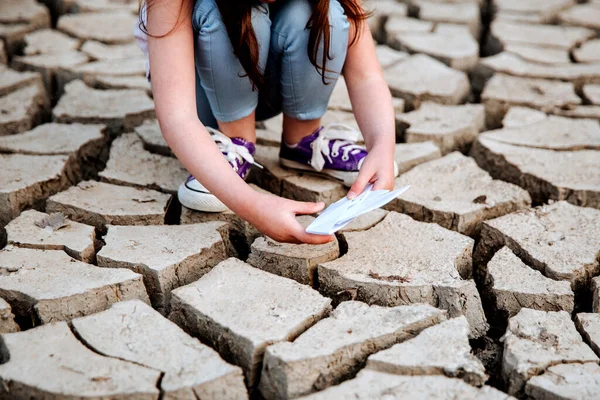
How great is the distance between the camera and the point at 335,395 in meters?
1.27

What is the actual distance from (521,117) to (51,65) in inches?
70.8

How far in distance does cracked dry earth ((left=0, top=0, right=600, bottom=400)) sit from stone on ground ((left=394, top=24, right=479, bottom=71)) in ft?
0.49

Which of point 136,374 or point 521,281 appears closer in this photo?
point 136,374

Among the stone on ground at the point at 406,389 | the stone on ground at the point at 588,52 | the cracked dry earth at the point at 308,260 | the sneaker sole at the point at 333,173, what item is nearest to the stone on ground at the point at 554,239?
the cracked dry earth at the point at 308,260

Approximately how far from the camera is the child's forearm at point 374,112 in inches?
70.5

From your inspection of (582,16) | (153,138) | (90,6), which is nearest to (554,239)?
(153,138)

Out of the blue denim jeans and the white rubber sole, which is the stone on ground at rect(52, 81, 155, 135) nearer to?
the blue denim jeans

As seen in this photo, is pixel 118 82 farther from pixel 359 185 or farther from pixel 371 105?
pixel 359 185

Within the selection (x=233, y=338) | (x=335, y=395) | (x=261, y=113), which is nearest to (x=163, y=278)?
(x=233, y=338)

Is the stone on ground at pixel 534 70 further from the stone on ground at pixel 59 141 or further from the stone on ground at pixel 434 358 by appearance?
the stone on ground at pixel 434 358

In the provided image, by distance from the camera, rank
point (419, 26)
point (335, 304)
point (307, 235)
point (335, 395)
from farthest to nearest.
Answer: point (419, 26) < point (335, 304) < point (307, 235) < point (335, 395)

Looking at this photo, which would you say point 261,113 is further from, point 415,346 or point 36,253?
Result: point 415,346

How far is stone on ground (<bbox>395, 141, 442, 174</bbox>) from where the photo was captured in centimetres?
219

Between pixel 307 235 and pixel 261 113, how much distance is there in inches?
26.6
